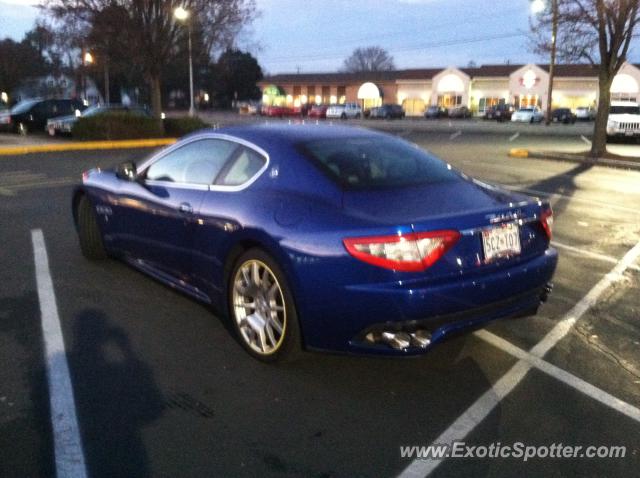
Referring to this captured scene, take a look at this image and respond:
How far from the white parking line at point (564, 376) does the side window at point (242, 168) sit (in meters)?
1.93

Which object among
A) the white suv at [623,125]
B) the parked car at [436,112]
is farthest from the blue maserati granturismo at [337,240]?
the parked car at [436,112]

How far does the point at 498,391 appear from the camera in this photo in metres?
3.77

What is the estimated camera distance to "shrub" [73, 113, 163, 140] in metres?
22.3

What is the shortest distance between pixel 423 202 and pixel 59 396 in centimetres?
233

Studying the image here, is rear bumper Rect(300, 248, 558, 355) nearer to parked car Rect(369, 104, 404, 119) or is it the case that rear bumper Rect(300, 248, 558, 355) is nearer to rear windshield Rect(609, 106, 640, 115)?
rear windshield Rect(609, 106, 640, 115)

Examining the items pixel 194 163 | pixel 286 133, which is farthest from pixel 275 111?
pixel 286 133

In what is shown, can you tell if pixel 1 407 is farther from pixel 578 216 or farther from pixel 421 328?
pixel 578 216

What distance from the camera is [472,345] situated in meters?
4.43

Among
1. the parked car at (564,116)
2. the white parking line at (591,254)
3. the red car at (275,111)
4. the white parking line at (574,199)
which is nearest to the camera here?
the white parking line at (591,254)

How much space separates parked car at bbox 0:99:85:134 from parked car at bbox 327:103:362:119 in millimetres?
29531

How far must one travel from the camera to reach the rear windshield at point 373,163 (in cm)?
413

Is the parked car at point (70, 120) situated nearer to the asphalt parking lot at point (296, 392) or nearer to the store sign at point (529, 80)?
the asphalt parking lot at point (296, 392)

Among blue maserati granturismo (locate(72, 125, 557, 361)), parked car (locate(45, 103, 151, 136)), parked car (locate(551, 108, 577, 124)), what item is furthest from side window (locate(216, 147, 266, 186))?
parked car (locate(551, 108, 577, 124))

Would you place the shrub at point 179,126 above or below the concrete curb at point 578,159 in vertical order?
above
